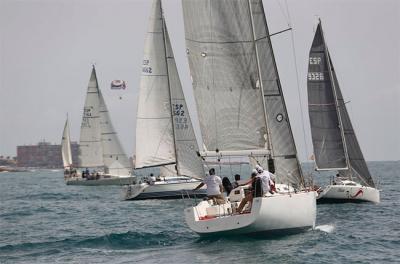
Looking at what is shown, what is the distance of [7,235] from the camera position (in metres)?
25.9

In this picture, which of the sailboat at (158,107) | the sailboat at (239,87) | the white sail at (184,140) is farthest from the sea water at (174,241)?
the sailboat at (158,107)

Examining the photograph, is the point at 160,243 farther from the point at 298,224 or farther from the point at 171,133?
the point at 171,133

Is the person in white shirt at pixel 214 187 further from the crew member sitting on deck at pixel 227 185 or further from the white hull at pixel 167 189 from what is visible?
the white hull at pixel 167 189

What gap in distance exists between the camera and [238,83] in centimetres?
2512

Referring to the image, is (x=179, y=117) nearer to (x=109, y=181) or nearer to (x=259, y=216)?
(x=259, y=216)

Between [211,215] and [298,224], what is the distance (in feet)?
8.29

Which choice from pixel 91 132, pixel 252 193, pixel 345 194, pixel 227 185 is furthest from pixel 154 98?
pixel 91 132

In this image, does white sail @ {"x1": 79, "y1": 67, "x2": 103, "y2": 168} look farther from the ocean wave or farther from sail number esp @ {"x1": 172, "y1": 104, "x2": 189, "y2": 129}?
the ocean wave

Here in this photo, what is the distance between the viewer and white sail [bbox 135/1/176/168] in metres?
45.2

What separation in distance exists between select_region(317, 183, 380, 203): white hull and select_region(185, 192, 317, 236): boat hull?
15520mm

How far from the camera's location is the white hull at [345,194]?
37094 millimetres

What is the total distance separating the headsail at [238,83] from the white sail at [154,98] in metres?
19.8

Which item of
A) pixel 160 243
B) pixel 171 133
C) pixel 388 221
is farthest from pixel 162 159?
pixel 160 243

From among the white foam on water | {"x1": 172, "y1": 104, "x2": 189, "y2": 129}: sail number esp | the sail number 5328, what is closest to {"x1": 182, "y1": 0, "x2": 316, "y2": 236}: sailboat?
the white foam on water
